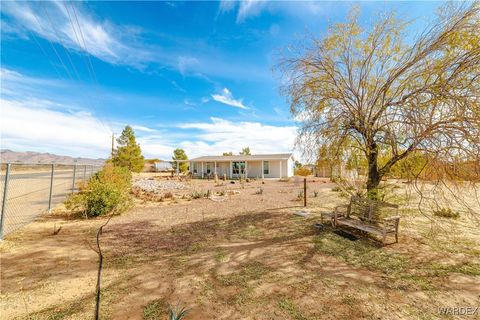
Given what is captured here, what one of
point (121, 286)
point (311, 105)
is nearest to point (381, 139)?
point (311, 105)

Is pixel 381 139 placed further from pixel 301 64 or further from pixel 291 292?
pixel 291 292

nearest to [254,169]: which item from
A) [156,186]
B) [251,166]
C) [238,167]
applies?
[251,166]

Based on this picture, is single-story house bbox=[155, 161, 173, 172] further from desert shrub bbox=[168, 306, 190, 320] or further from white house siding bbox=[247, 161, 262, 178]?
desert shrub bbox=[168, 306, 190, 320]

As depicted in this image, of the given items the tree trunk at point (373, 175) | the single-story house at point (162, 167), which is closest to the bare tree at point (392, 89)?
the tree trunk at point (373, 175)

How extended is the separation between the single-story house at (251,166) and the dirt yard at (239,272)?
2112 cm

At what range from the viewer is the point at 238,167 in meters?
30.6

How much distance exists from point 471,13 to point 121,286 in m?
8.76

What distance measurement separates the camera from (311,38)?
22.6 ft

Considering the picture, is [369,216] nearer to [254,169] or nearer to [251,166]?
[254,169]

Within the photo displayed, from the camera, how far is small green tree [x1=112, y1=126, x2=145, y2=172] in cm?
3388

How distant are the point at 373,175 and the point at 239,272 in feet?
16.3

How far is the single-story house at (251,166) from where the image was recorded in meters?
28.0

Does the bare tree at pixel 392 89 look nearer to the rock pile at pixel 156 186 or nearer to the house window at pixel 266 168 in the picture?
the rock pile at pixel 156 186

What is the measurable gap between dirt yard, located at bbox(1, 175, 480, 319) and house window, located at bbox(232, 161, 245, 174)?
23.1 m
